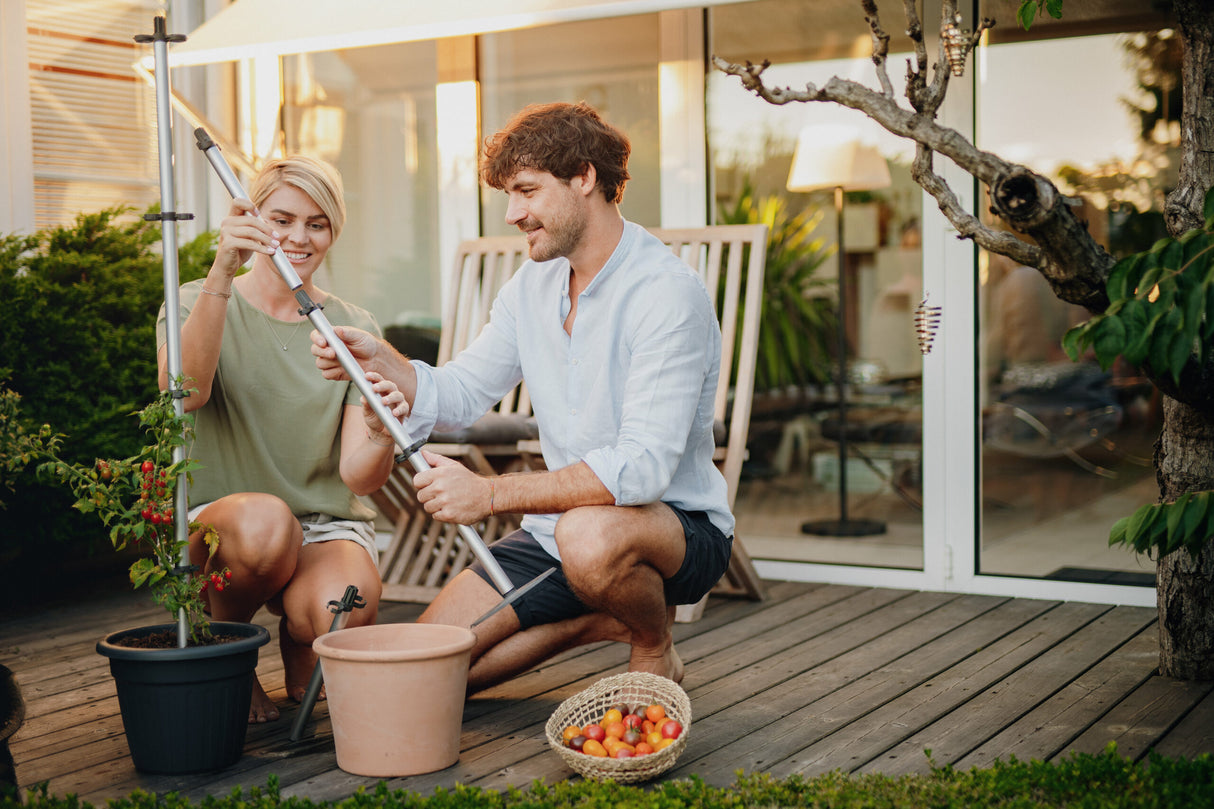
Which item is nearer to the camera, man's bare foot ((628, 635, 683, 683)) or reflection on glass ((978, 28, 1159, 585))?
man's bare foot ((628, 635, 683, 683))

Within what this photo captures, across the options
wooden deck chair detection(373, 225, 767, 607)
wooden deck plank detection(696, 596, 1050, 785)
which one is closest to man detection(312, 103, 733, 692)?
wooden deck plank detection(696, 596, 1050, 785)

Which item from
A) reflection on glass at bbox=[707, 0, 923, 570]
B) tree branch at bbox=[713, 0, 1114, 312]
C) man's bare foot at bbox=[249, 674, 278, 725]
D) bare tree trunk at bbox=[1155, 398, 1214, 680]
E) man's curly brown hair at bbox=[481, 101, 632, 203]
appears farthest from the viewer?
reflection on glass at bbox=[707, 0, 923, 570]

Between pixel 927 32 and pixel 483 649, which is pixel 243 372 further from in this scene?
pixel 927 32

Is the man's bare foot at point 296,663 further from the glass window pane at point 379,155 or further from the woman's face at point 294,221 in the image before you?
the glass window pane at point 379,155

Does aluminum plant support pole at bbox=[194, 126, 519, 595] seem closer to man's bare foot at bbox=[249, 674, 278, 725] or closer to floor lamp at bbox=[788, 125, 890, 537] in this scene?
man's bare foot at bbox=[249, 674, 278, 725]

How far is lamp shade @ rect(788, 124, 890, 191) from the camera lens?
4523 millimetres

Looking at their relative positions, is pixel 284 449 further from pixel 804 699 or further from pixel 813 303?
pixel 813 303

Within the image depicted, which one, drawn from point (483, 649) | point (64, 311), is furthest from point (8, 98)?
point (483, 649)

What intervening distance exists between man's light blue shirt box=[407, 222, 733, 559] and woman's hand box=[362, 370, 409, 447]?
0.27ft

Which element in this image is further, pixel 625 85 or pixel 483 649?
pixel 625 85

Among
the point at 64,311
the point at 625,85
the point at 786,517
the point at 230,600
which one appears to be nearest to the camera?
the point at 230,600

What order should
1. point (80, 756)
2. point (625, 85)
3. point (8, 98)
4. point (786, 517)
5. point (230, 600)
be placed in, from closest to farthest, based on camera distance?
point (80, 756), point (230, 600), point (8, 98), point (625, 85), point (786, 517)

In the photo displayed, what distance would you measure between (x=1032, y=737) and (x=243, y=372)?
178cm

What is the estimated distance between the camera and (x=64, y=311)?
3.57 m
